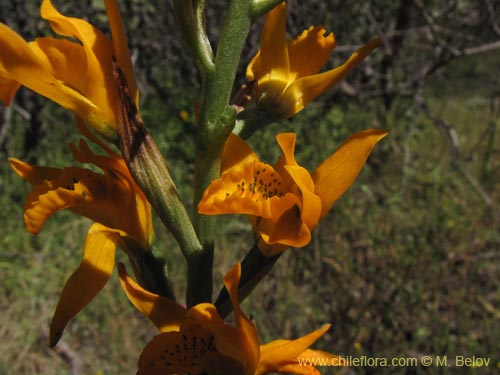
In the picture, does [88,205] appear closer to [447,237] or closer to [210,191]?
[210,191]

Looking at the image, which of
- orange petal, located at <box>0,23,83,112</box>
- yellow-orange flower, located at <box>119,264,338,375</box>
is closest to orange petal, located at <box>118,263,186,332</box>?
yellow-orange flower, located at <box>119,264,338,375</box>

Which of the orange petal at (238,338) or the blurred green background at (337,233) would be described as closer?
the orange petal at (238,338)

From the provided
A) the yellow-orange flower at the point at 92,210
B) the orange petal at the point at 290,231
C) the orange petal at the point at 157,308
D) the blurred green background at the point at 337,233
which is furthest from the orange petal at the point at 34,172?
the blurred green background at the point at 337,233

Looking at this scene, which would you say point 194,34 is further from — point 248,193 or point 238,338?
point 238,338

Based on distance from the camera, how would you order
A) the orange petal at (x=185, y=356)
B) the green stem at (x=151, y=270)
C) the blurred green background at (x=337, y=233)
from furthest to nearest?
the blurred green background at (x=337, y=233), the green stem at (x=151, y=270), the orange petal at (x=185, y=356)

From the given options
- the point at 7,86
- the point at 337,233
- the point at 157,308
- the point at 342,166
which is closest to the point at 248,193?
the point at 342,166

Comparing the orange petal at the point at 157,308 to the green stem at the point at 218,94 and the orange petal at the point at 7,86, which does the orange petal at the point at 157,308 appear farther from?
the orange petal at the point at 7,86
